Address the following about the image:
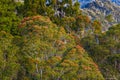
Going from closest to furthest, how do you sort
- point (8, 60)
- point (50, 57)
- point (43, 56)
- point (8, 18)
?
point (43, 56) < point (50, 57) < point (8, 60) < point (8, 18)

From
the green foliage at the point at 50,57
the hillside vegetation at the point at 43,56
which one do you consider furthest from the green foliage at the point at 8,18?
the green foliage at the point at 50,57

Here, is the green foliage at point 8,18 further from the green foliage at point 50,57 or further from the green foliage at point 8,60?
the green foliage at point 50,57

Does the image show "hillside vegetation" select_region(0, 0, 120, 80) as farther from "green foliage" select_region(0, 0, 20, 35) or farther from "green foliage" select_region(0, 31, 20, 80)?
"green foliage" select_region(0, 0, 20, 35)

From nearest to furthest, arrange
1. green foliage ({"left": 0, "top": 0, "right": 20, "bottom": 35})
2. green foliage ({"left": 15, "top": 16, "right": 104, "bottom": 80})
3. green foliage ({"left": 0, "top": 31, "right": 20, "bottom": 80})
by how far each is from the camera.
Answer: green foliage ({"left": 15, "top": 16, "right": 104, "bottom": 80}), green foliage ({"left": 0, "top": 31, "right": 20, "bottom": 80}), green foliage ({"left": 0, "top": 0, "right": 20, "bottom": 35})

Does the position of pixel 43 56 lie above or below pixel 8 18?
below

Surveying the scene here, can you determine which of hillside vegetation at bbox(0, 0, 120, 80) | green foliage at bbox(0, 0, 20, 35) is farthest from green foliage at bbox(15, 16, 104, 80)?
green foliage at bbox(0, 0, 20, 35)

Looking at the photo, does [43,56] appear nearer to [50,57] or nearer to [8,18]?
[50,57]

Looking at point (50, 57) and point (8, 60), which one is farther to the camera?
point (8, 60)

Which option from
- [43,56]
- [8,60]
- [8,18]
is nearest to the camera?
[43,56]

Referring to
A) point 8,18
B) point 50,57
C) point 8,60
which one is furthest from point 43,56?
point 8,18

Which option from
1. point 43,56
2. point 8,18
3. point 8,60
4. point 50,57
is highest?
point 8,18

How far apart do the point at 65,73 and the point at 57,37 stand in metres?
3.02

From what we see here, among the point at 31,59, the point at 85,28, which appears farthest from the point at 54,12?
the point at 31,59

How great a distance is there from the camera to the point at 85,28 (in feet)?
143
